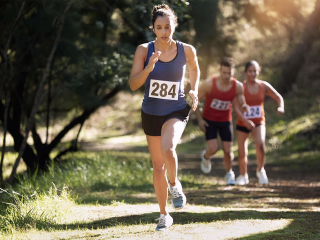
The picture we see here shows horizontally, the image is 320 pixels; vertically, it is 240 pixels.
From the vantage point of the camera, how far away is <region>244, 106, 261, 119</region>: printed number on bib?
28.1ft

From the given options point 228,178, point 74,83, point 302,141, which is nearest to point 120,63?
point 74,83

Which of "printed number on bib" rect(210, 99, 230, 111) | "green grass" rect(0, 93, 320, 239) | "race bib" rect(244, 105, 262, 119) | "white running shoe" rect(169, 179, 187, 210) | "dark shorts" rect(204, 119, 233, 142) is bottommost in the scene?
"green grass" rect(0, 93, 320, 239)

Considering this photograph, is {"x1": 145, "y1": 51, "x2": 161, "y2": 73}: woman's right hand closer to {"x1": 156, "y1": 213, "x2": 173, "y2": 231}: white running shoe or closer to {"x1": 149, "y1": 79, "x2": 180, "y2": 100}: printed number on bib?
{"x1": 149, "y1": 79, "x2": 180, "y2": 100}: printed number on bib

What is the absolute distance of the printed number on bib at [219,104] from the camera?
8.48 m

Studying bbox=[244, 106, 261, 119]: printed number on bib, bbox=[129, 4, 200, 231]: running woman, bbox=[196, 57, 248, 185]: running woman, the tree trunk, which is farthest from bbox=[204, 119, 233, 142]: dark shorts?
bbox=[129, 4, 200, 231]: running woman

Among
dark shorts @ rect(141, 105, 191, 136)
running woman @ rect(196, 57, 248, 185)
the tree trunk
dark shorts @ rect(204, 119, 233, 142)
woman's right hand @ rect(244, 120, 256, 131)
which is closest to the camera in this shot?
dark shorts @ rect(141, 105, 191, 136)

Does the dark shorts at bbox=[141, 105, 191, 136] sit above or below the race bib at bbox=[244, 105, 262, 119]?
below

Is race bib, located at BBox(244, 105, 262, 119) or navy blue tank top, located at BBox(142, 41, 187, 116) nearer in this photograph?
navy blue tank top, located at BBox(142, 41, 187, 116)

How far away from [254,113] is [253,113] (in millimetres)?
17

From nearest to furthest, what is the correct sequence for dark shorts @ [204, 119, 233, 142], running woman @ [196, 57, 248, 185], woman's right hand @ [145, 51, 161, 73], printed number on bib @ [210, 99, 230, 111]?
1. woman's right hand @ [145, 51, 161, 73]
2. running woman @ [196, 57, 248, 185]
3. printed number on bib @ [210, 99, 230, 111]
4. dark shorts @ [204, 119, 233, 142]

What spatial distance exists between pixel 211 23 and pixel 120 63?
3.36 metres

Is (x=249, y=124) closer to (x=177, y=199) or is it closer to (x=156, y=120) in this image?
(x=156, y=120)

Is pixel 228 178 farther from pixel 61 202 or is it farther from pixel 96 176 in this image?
pixel 61 202

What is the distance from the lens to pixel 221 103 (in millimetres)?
8492
